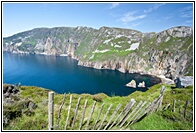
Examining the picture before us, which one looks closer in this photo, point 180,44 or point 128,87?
point 128,87

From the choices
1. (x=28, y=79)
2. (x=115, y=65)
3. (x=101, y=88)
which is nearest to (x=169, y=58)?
(x=115, y=65)

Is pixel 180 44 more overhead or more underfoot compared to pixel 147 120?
more overhead

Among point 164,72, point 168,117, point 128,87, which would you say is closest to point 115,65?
point 164,72

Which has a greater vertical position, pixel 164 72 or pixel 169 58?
pixel 169 58

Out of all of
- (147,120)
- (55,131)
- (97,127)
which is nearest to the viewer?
(55,131)

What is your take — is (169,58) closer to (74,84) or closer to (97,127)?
(74,84)

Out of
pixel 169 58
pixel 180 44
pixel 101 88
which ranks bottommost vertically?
pixel 101 88

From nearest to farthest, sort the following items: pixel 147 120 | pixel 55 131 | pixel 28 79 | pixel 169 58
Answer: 1. pixel 55 131
2. pixel 147 120
3. pixel 28 79
4. pixel 169 58

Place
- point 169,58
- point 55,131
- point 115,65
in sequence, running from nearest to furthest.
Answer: point 55,131
point 169,58
point 115,65

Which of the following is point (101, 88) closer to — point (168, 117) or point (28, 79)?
point (28, 79)
